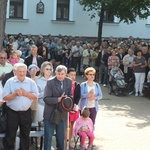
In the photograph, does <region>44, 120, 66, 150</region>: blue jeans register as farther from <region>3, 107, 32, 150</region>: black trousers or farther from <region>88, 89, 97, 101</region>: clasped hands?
<region>88, 89, 97, 101</region>: clasped hands

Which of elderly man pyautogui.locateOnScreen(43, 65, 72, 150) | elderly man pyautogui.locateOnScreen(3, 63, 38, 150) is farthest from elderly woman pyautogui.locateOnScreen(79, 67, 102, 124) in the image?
elderly man pyautogui.locateOnScreen(3, 63, 38, 150)

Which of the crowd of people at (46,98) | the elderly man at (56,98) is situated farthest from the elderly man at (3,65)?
the elderly man at (56,98)

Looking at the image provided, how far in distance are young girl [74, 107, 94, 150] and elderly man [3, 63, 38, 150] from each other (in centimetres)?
110

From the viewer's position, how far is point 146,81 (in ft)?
53.4

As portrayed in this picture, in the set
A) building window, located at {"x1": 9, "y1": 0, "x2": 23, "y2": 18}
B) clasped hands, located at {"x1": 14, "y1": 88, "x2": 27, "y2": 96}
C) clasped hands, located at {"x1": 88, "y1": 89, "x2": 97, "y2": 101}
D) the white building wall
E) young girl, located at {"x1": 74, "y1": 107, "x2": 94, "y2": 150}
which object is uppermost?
building window, located at {"x1": 9, "y1": 0, "x2": 23, "y2": 18}

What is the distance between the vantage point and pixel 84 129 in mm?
8211

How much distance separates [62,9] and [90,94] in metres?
22.9

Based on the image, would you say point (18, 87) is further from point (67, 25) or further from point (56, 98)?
point (67, 25)

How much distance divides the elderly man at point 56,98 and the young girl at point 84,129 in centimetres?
63

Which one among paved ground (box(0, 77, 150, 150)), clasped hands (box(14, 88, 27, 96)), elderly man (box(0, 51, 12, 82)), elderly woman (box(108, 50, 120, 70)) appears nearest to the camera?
clasped hands (box(14, 88, 27, 96))

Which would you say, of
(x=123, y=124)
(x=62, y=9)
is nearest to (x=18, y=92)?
(x=123, y=124)

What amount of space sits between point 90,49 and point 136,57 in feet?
16.5

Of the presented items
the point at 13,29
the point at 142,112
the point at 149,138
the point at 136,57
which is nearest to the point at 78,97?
the point at 149,138

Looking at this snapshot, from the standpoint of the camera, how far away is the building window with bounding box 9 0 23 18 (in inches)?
1166
